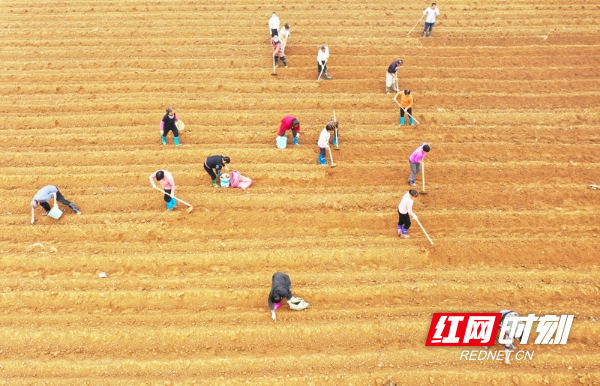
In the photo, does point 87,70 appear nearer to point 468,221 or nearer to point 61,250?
point 61,250

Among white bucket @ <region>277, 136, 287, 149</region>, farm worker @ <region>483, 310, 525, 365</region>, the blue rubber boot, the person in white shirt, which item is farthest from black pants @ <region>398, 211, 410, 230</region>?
the person in white shirt

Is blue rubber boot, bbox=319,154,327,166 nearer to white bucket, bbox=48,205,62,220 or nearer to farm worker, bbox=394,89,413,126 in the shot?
farm worker, bbox=394,89,413,126

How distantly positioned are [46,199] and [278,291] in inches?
210

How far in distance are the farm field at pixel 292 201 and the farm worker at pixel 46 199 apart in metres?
0.29

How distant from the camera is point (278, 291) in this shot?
6.43 m

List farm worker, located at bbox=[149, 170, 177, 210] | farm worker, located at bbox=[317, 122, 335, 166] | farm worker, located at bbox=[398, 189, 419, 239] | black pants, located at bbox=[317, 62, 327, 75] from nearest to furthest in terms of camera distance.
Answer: farm worker, located at bbox=[398, 189, 419, 239]
farm worker, located at bbox=[149, 170, 177, 210]
farm worker, located at bbox=[317, 122, 335, 166]
black pants, located at bbox=[317, 62, 327, 75]

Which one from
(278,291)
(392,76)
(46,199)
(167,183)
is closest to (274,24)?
(392,76)

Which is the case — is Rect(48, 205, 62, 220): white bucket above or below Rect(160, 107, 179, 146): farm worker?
below

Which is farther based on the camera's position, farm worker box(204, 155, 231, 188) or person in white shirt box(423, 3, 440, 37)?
person in white shirt box(423, 3, 440, 37)

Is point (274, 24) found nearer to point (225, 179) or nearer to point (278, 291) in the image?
point (225, 179)

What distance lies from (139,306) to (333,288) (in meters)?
3.53

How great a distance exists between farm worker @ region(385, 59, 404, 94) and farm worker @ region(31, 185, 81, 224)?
8839 mm

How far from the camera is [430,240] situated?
25.9 feet

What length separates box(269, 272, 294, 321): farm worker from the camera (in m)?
6.45
